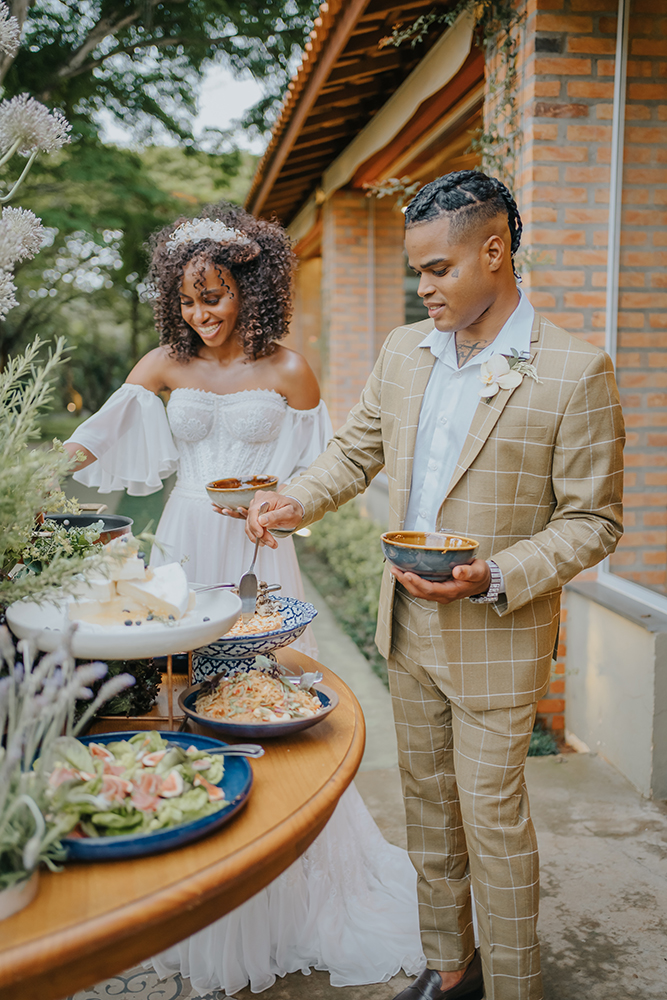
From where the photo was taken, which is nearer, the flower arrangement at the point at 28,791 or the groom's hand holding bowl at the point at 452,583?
the flower arrangement at the point at 28,791

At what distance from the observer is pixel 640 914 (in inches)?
102

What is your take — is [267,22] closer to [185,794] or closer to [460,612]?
[460,612]

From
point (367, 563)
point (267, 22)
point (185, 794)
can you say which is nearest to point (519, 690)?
point (185, 794)

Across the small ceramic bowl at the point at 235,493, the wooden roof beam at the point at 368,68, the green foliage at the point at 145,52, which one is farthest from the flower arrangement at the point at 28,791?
the green foliage at the point at 145,52

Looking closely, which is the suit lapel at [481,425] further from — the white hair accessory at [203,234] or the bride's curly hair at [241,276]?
the white hair accessory at [203,234]

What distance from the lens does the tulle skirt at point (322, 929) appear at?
2.24 meters

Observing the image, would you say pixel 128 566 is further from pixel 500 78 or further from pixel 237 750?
pixel 500 78

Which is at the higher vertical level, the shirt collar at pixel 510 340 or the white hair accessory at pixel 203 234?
the white hair accessory at pixel 203 234

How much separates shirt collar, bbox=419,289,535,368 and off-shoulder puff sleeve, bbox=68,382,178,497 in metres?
1.19

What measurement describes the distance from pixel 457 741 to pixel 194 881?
1057 mm

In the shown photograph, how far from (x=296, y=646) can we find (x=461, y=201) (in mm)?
1536

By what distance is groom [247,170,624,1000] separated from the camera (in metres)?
1.78

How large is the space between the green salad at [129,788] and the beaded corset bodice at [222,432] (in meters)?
1.63

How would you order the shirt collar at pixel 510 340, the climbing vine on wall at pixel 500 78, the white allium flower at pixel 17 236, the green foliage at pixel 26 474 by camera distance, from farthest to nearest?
the climbing vine on wall at pixel 500 78 → the shirt collar at pixel 510 340 → the white allium flower at pixel 17 236 → the green foliage at pixel 26 474
